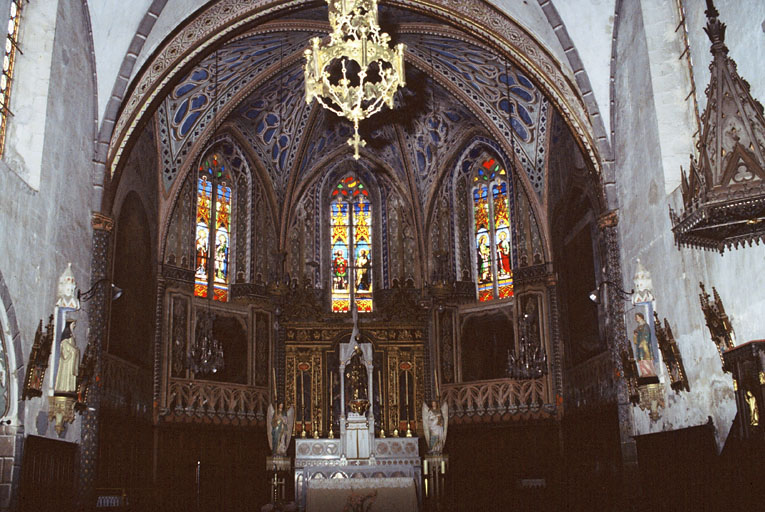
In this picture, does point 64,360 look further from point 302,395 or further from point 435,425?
point 435,425

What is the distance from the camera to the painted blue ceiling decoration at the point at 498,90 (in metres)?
A: 20.7

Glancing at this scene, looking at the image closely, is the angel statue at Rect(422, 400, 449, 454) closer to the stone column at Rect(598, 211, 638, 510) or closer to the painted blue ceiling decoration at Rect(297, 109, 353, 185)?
the stone column at Rect(598, 211, 638, 510)

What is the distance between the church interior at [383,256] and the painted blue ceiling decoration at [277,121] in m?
0.09

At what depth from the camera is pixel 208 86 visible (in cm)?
2095

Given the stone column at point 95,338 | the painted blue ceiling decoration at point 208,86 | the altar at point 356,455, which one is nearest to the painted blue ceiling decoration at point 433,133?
the painted blue ceiling decoration at point 208,86

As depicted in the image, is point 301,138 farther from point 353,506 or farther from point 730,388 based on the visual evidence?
point 730,388

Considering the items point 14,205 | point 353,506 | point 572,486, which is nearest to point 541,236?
point 572,486

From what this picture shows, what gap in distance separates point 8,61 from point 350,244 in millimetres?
13301

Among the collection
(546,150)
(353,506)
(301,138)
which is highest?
(301,138)

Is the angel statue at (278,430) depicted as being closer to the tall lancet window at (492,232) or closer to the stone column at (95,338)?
the stone column at (95,338)

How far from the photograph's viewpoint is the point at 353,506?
56.8ft

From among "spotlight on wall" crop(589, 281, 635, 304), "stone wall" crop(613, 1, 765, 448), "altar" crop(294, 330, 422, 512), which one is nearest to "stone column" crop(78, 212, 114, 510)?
"altar" crop(294, 330, 422, 512)

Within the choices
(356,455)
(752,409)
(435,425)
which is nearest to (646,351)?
(752,409)

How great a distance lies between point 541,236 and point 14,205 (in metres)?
13.8
